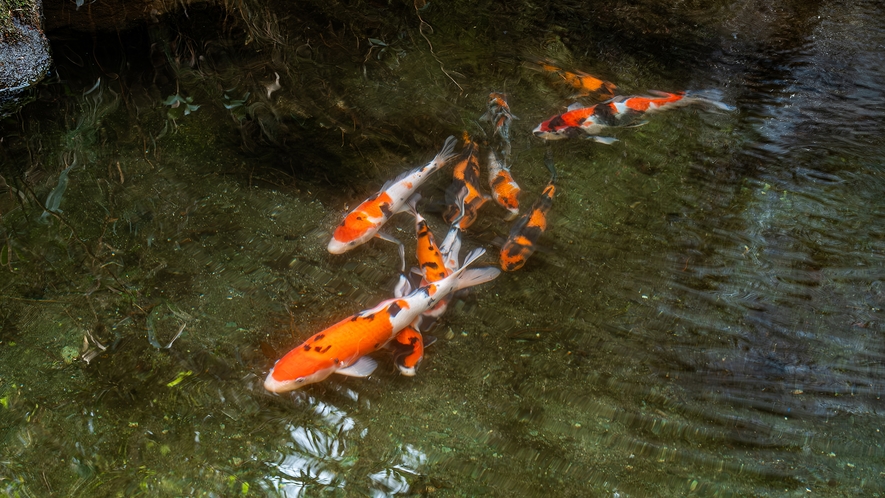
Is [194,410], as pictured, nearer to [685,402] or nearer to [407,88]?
[685,402]

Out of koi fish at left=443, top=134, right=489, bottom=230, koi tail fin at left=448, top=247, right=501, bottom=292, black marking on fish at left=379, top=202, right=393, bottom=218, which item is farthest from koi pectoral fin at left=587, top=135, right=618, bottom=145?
black marking on fish at left=379, top=202, right=393, bottom=218

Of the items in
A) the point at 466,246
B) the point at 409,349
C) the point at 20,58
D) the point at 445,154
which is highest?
the point at 20,58

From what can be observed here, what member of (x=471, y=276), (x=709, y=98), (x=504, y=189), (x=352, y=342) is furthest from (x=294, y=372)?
(x=709, y=98)

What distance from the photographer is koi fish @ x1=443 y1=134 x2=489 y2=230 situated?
15.0ft

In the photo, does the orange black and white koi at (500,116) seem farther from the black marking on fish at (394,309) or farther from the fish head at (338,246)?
the black marking on fish at (394,309)

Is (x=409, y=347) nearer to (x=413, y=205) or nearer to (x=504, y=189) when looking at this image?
(x=413, y=205)

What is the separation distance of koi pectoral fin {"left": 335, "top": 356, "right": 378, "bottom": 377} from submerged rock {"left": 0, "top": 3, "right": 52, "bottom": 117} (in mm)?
4431

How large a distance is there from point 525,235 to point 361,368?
1.65 meters

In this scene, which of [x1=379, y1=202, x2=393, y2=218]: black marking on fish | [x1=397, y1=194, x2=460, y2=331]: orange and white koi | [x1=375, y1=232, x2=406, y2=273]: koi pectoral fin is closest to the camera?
[x1=397, y1=194, x2=460, y2=331]: orange and white koi

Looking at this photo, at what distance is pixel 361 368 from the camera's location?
3.57 meters

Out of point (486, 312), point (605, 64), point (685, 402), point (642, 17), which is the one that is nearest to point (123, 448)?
point (486, 312)

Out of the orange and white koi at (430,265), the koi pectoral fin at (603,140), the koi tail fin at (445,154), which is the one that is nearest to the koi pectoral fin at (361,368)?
the orange and white koi at (430,265)

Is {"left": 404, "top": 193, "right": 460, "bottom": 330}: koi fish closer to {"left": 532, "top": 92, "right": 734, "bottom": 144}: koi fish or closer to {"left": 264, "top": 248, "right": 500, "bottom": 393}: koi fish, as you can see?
{"left": 264, "top": 248, "right": 500, "bottom": 393}: koi fish

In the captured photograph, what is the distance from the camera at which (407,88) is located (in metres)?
5.81
